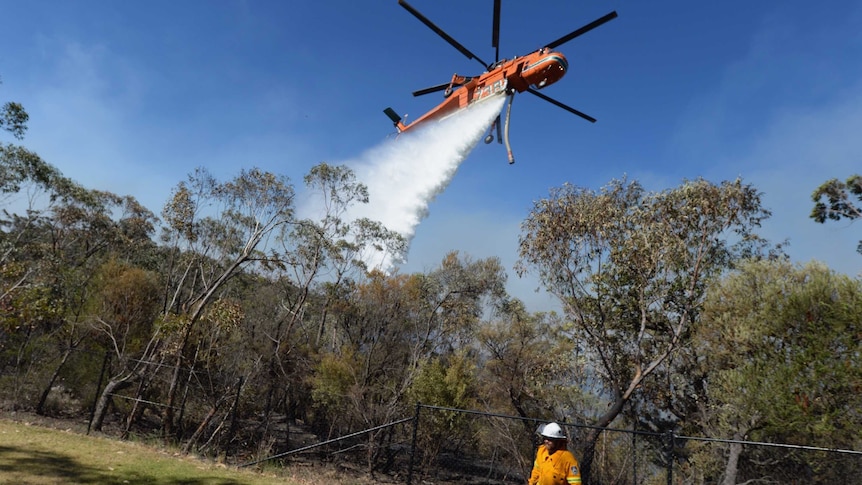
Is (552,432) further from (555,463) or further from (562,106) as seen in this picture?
(562,106)

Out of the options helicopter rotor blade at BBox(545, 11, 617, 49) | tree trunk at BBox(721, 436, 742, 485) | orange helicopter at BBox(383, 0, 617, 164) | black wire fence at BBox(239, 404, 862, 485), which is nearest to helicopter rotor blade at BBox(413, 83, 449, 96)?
orange helicopter at BBox(383, 0, 617, 164)

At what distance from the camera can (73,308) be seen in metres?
25.0

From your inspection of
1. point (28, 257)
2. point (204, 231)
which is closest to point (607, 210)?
point (204, 231)

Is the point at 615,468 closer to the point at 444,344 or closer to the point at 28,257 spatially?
the point at 444,344

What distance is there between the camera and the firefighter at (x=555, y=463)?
17.4ft

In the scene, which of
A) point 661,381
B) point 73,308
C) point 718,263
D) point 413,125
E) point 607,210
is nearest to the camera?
point 607,210

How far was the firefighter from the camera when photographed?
5.31 m

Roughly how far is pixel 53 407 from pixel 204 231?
12.3 metres

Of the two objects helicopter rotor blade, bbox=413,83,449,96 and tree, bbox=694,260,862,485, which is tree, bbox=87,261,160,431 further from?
tree, bbox=694,260,862,485

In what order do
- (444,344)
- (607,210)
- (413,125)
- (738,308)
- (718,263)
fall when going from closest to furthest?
(738,308), (607,210), (718,263), (413,125), (444,344)

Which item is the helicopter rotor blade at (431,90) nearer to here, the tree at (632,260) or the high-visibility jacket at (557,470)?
the tree at (632,260)

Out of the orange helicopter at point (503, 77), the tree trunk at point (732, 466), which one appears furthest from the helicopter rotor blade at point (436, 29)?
the tree trunk at point (732, 466)

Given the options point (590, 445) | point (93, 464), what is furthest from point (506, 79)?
point (93, 464)

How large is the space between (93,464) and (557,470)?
8400mm
